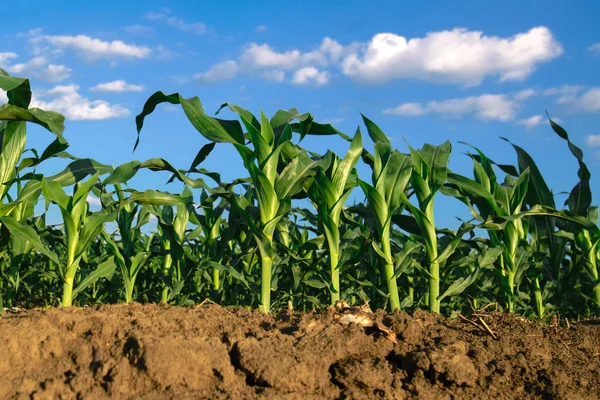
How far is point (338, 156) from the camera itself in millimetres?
4418

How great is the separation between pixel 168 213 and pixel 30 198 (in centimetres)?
198

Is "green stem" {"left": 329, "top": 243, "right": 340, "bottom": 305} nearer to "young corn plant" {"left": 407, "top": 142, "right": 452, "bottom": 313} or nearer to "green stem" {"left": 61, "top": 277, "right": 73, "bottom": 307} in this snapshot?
"young corn plant" {"left": 407, "top": 142, "right": 452, "bottom": 313}

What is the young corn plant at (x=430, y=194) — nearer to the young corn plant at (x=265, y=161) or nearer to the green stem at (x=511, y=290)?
the young corn plant at (x=265, y=161)

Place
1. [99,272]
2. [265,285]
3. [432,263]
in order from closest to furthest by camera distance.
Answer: [265,285], [432,263], [99,272]

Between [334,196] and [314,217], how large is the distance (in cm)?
103

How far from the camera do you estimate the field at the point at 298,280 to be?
7.54 ft

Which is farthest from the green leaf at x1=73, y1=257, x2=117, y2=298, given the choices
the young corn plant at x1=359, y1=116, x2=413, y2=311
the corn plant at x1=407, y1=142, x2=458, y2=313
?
the corn plant at x1=407, y1=142, x2=458, y2=313

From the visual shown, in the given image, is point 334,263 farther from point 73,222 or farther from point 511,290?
point 73,222

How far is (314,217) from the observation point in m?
5.20

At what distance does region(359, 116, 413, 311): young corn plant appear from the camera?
13.6 feet

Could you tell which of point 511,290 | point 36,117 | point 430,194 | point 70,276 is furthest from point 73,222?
point 511,290

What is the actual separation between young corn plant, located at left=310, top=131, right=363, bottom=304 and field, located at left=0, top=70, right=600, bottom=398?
0.5 inches

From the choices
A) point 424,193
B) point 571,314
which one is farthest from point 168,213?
point 571,314

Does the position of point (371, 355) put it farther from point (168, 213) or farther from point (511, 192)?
point (168, 213)
